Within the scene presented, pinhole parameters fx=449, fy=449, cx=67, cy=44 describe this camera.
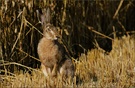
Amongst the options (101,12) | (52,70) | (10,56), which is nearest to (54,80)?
(52,70)

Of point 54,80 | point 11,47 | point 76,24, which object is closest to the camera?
point 54,80

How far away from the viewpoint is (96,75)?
19.8 feet

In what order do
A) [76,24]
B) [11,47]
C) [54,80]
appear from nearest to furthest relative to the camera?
[54,80] < [11,47] < [76,24]

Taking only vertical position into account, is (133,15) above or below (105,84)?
above

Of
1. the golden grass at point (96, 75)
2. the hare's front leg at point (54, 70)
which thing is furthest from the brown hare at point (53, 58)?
the golden grass at point (96, 75)

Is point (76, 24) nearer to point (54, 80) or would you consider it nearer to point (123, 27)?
point (123, 27)

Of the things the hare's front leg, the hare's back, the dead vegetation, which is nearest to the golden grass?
the dead vegetation

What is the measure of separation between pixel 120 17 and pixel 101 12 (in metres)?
0.65

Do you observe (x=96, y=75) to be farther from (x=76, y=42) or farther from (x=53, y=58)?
(x=76, y=42)

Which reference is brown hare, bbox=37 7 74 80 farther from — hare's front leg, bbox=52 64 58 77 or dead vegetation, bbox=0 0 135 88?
dead vegetation, bbox=0 0 135 88

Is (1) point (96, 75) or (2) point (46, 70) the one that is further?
(1) point (96, 75)

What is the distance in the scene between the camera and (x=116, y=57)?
671 cm

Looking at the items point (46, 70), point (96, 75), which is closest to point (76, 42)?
point (96, 75)

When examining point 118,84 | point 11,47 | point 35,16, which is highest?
point 35,16
